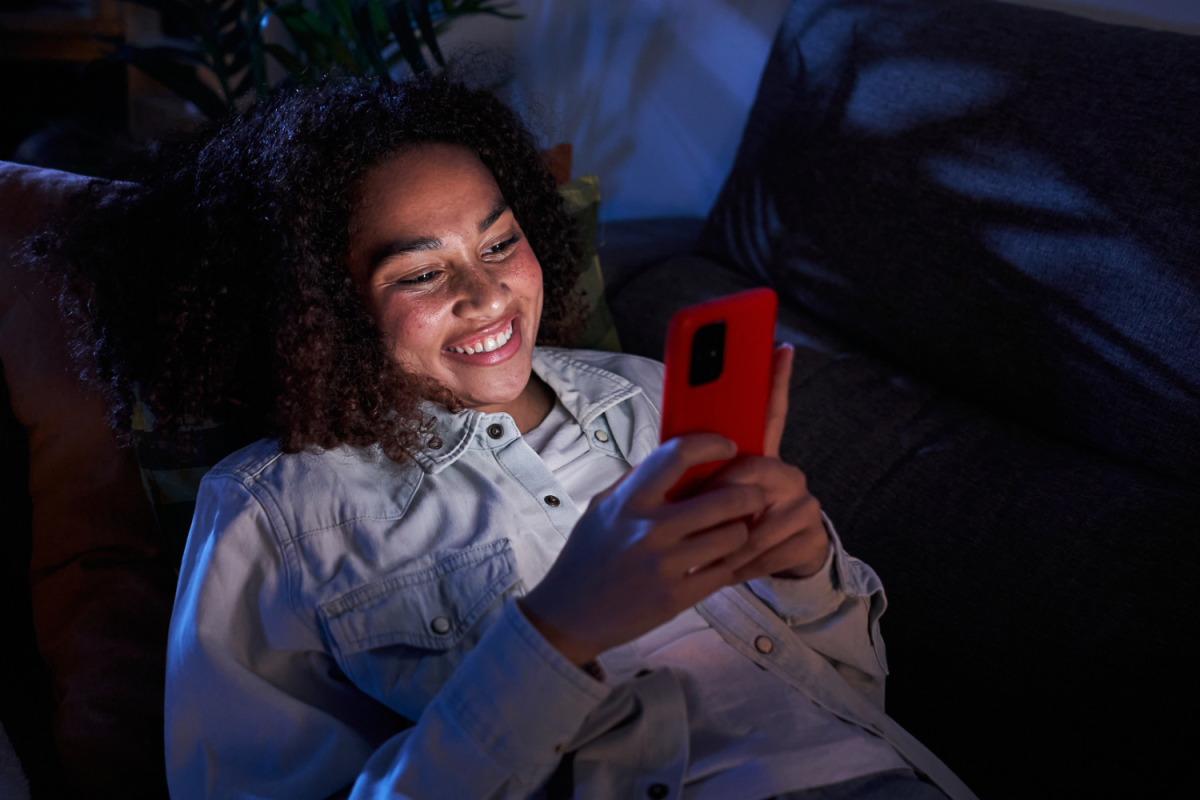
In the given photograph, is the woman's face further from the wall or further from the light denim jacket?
the wall

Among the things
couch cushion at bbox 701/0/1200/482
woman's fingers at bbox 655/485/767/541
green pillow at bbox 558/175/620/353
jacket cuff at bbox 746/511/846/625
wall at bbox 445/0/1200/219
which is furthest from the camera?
wall at bbox 445/0/1200/219

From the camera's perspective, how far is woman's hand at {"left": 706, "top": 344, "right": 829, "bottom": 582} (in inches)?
27.3

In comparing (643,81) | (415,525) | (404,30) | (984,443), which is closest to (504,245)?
(415,525)

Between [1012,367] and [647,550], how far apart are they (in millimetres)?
731

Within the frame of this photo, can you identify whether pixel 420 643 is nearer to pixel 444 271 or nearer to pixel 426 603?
pixel 426 603

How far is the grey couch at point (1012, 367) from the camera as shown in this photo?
93 centimetres

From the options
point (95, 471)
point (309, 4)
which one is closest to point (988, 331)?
point (95, 471)

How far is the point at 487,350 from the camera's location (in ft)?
3.11

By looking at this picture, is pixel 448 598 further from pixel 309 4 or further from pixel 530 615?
pixel 309 4

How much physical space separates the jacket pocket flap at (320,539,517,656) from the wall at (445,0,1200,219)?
4.01 feet

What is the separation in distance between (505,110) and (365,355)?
1.54 ft

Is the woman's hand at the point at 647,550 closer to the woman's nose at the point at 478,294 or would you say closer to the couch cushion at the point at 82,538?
Result: the woman's nose at the point at 478,294

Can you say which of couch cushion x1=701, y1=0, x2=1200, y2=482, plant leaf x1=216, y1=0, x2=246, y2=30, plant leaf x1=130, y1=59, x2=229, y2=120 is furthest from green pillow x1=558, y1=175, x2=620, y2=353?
plant leaf x1=216, y1=0, x2=246, y2=30

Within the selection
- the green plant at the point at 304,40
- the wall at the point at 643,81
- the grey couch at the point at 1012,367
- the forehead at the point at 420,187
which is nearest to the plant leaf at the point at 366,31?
the green plant at the point at 304,40
